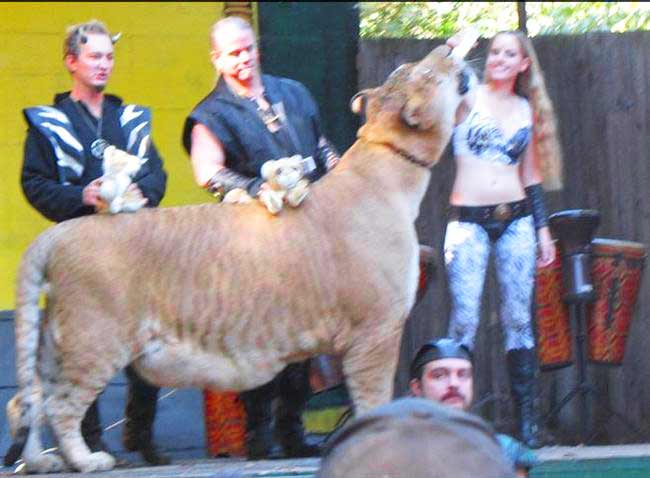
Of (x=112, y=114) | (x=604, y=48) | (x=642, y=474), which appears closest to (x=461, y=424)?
(x=642, y=474)

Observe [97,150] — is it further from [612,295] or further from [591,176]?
[591,176]

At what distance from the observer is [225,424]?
7250 mm

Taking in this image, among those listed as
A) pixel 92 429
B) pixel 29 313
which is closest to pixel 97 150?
pixel 29 313

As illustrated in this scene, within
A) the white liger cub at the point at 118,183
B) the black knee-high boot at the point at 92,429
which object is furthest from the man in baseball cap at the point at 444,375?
the black knee-high boot at the point at 92,429

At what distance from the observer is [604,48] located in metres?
8.34

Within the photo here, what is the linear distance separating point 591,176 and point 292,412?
8.10 feet

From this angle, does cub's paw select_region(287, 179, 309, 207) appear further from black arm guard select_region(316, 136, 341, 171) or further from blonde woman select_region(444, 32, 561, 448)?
blonde woman select_region(444, 32, 561, 448)

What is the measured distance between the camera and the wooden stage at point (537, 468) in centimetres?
588

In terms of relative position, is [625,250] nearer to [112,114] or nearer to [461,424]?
[112,114]

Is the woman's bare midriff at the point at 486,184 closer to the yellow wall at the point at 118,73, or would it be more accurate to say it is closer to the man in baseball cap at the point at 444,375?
the man in baseball cap at the point at 444,375

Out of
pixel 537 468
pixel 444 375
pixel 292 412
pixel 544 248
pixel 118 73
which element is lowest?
pixel 537 468

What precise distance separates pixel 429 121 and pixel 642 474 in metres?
1.63

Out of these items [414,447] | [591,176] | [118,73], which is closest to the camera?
[414,447]

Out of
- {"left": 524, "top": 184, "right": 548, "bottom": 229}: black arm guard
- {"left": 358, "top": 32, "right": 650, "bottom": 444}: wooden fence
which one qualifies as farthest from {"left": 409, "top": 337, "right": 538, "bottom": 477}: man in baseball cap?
{"left": 358, "top": 32, "right": 650, "bottom": 444}: wooden fence
